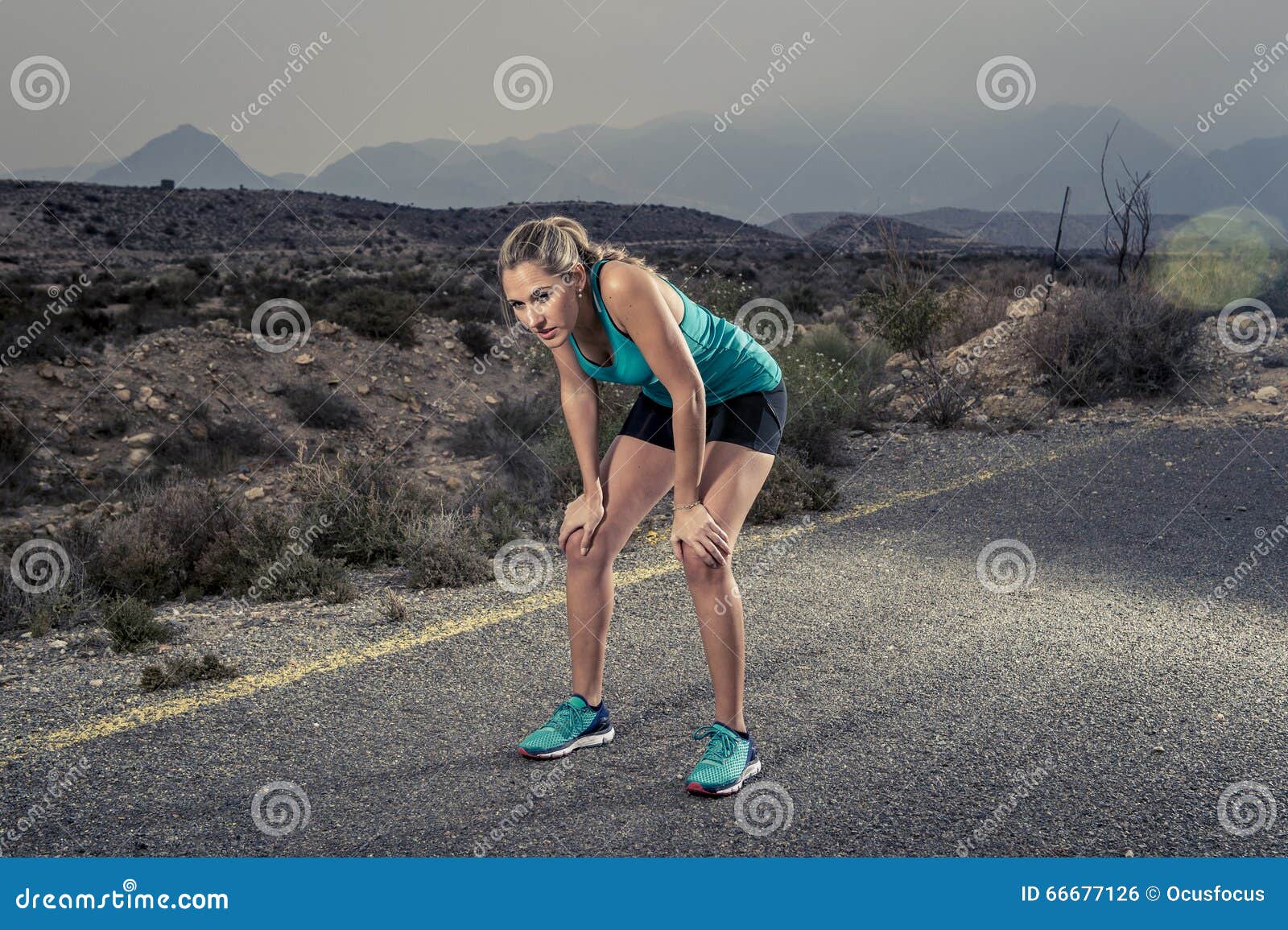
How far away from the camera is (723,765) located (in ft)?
10.2

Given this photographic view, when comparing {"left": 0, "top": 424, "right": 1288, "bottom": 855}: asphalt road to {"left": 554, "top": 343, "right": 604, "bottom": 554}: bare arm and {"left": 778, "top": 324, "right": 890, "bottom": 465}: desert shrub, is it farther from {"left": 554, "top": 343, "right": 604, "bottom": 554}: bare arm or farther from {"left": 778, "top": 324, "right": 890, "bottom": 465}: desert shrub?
{"left": 778, "top": 324, "right": 890, "bottom": 465}: desert shrub

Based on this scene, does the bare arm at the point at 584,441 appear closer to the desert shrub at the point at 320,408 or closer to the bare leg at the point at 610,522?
the bare leg at the point at 610,522

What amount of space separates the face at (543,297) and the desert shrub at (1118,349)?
9.08m

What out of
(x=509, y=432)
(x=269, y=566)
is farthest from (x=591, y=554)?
(x=509, y=432)

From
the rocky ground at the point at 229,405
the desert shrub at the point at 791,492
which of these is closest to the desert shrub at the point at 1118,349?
the desert shrub at the point at 791,492

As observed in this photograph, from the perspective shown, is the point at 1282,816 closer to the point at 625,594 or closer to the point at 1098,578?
the point at 1098,578

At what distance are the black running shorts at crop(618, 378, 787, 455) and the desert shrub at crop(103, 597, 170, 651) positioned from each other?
2.69 m

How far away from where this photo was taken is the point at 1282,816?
2.91 metres

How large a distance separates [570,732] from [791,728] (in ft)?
2.58

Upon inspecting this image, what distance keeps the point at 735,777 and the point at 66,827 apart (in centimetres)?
199

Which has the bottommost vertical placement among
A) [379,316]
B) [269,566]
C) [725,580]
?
[269,566]

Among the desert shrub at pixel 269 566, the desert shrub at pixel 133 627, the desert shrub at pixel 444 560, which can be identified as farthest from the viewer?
the desert shrub at pixel 444 560

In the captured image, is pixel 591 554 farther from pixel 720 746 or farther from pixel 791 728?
pixel 791 728

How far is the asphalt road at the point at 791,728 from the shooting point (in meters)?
2.89
